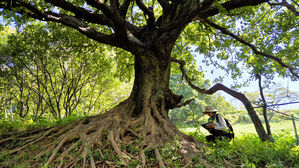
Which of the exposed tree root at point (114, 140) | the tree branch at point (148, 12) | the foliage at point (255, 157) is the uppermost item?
the tree branch at point (148, 12)

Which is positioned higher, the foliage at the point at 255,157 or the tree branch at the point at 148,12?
the tree branch at the point at 148,12

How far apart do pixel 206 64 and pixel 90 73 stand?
275 inches

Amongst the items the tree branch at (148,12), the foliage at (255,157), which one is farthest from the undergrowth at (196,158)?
the tree branch at (148,12)

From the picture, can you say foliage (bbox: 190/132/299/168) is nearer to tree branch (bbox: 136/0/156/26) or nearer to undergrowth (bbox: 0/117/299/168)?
undergrowth (bbox: 0/117/299/168)

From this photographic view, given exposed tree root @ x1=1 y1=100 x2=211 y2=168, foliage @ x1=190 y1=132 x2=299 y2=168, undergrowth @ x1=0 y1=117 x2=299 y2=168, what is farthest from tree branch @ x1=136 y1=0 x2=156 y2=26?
foliage @ x1=190 y1=132 x2=299 y2=168

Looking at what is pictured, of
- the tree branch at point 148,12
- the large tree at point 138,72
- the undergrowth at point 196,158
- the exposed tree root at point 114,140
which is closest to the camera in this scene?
the undergrowth at point 196,158

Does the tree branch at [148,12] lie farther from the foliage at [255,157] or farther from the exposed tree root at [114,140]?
the foliage at [255,157]

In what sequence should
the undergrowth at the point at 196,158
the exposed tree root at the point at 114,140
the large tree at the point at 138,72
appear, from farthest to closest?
the large tree at the point at 138,72
the exposed tree root at the point at 114,140
the undergrowth at the point at 196,158

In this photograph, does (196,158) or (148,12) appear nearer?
(196,158)

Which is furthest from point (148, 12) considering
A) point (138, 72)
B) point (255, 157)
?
point (255, 157)

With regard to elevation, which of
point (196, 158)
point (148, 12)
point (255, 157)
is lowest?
point (255, 157)

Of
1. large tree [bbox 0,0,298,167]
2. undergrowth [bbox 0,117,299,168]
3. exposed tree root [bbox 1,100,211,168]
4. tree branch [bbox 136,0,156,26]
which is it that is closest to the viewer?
undergrowth [bbox 0,117,299,168]

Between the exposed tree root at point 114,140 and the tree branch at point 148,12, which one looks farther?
the tree branch at point 148,12

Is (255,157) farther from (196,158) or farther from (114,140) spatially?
(114,140)
